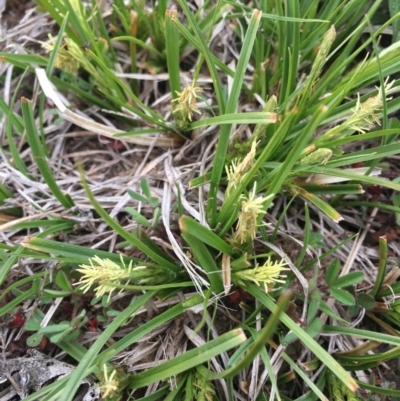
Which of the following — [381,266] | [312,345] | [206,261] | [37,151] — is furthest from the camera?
[37,151]

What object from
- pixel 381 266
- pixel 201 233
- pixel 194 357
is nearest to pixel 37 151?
pixel 201 233

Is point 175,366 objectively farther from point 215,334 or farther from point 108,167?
point 108,167

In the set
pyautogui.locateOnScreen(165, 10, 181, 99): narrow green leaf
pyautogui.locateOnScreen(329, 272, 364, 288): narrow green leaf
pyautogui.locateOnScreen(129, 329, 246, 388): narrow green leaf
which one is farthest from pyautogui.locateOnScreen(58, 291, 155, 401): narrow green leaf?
pyautogui.locateOnScreen(165, 10, 181, 99): narrow green leaf

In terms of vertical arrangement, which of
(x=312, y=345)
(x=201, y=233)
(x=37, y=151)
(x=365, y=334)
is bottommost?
(x=365, y=334)

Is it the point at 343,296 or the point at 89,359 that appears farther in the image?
the point at 343,296

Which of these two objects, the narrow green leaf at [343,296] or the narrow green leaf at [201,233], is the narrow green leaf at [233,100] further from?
the narrow green leaf at [343,296]

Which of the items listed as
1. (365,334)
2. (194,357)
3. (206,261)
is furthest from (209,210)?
(365,334)

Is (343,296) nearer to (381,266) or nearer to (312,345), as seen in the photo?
(381,266)

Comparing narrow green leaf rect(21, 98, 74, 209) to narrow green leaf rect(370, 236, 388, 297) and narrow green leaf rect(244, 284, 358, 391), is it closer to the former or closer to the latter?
narrow green leaf rect(244, 284, 358, 391)

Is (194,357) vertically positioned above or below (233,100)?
below

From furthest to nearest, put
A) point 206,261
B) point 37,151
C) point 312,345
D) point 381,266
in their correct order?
point 37,151
point 381,266
point 206,261
point 312,345
